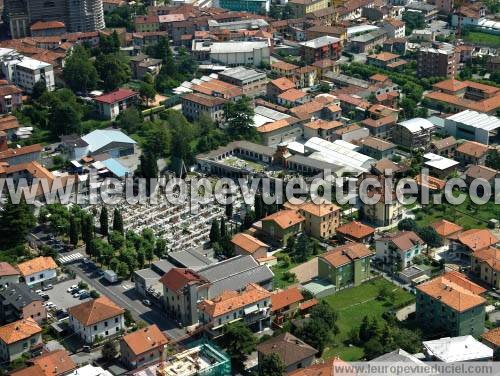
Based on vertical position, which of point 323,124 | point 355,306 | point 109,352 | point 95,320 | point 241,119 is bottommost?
point 355,306

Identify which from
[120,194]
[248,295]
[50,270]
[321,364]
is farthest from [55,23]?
[321,364]

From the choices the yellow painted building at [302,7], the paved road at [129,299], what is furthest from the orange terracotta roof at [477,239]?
the yellow painted building at [302,7]

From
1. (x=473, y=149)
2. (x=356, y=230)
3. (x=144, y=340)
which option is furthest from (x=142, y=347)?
(x=473, y=149)

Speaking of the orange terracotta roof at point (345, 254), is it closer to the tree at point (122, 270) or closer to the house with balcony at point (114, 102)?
the tree at point (122, 270)

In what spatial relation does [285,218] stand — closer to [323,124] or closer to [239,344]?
[239,344]

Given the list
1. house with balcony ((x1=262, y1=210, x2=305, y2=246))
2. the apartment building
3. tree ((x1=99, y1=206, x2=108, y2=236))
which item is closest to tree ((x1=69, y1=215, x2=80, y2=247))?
tree ((x1=99, y1=206, x2=108, y2=236))

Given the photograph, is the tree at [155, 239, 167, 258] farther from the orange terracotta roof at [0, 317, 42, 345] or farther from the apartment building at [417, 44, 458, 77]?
the apartment building at [417, 44, 458, 77]
